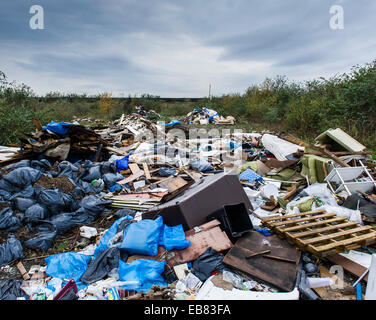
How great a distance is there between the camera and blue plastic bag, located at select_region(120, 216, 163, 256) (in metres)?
2.78

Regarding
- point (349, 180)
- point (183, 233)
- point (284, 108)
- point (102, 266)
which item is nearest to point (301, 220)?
point (183, 233)

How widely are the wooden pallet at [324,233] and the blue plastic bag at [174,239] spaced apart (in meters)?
1.24

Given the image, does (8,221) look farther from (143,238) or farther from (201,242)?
(201,242)

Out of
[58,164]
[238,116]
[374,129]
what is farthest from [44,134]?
[238,116]

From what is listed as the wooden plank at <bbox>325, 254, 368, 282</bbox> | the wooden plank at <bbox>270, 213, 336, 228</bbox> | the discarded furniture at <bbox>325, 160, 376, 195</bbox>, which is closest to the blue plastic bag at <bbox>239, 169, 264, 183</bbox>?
the discarded furniture at <bbox>325, 160, 376, 195</bbox>

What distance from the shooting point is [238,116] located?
17656 mm

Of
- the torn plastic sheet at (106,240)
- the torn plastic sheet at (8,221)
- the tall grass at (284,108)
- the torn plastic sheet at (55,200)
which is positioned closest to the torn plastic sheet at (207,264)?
the torn plastic sheet at (106,240)

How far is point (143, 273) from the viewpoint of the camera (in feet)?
8.55

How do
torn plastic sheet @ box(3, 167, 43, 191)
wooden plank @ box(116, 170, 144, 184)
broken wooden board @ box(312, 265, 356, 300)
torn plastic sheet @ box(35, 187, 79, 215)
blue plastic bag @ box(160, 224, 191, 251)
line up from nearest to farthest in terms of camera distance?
broken wooden board @ box(312, 265, 356, 300)
blue plastic bag @ box(160, 224, 191, 251)
torn plastic sheet @ box(35, 187, 79, 215)
torn plastic sheet @ box(3, 167, 43, 191)
wooden plank @ box(116, 170, 144, 184)

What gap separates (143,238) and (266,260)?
57.4 inches

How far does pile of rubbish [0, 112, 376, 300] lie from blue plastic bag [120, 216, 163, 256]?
0.01 meters

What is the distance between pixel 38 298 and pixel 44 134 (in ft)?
15.5

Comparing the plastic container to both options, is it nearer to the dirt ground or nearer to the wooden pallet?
the wooden pallet

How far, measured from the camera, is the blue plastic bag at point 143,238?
2781 mm
